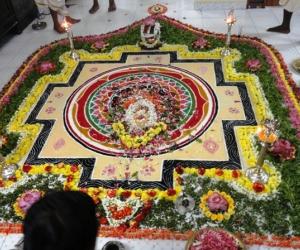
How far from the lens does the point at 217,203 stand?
287cm

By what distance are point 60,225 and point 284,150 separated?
2.66 meters

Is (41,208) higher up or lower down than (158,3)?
higher up

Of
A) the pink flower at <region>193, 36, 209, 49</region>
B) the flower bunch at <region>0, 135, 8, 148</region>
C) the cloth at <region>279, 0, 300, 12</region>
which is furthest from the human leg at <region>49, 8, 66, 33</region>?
the cloth at <region>279, 0, 300, 12</region>

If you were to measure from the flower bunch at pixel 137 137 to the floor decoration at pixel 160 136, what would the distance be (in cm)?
2

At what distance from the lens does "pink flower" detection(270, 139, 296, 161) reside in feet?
10.6

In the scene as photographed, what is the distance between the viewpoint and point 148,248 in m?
2.70

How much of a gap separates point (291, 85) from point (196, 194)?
83.1 inches

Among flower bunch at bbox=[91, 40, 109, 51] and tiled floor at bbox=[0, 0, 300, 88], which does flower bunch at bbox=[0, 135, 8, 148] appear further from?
flower bunch at bbox=[91, 40, 109, 51]

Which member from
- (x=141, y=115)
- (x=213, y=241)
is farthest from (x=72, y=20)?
(x=213, y=241)

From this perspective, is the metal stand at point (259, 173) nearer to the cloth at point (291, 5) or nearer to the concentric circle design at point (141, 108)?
the concentric circle design at point (141, 108)

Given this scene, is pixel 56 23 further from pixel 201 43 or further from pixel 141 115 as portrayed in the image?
pixel 141 115

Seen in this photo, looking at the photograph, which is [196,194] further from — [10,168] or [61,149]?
[10,168]

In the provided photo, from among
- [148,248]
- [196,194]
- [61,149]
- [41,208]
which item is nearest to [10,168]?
[61,149]

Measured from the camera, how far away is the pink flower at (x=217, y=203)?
2859mm
